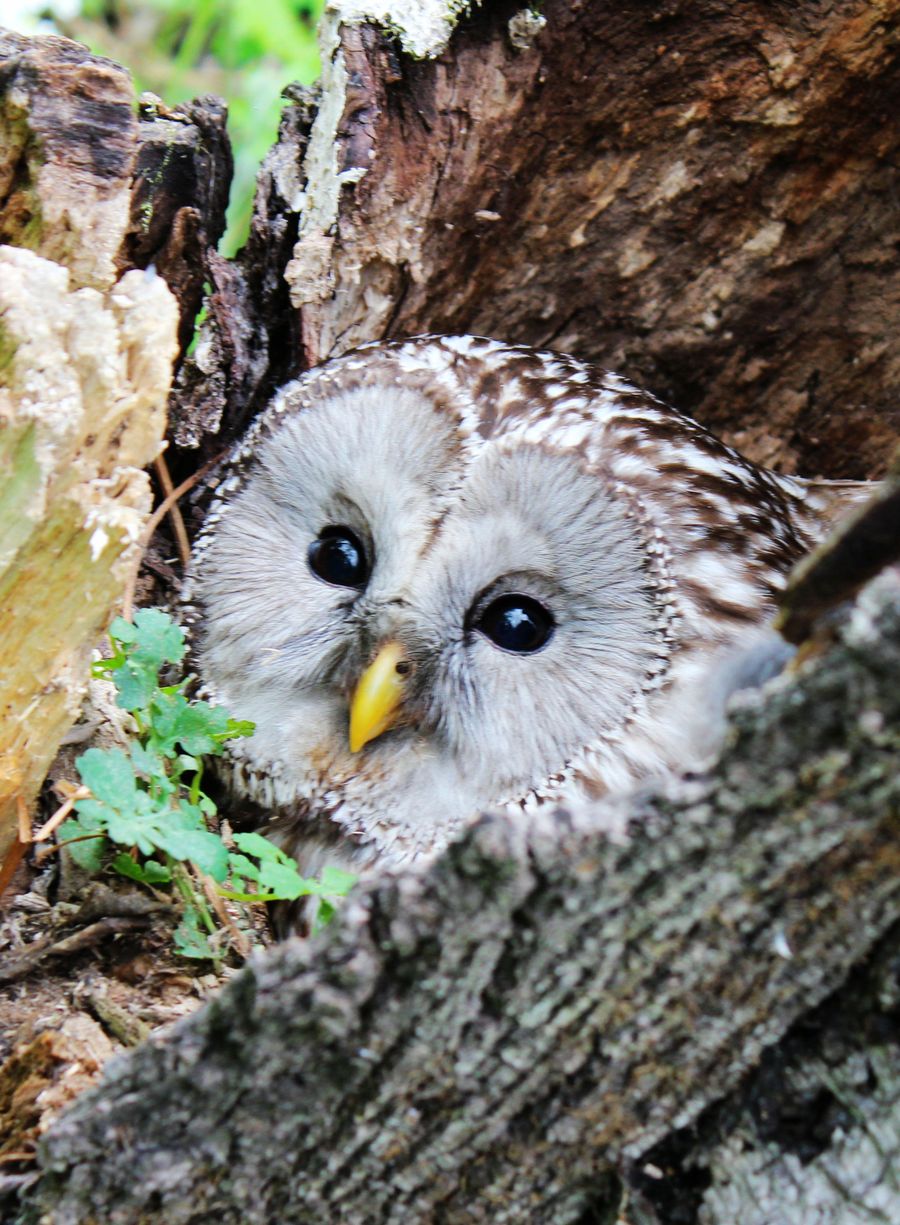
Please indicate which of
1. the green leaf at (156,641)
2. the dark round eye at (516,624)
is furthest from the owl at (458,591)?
the green leaf at (156,641)

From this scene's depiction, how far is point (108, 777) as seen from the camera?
4.77 feet

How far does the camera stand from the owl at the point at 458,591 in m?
1.82

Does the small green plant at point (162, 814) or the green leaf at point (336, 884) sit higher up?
the green leaf at point (336, 884)

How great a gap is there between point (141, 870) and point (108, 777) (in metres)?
0.20

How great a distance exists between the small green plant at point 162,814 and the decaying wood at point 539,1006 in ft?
1.19

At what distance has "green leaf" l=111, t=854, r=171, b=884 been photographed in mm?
1594

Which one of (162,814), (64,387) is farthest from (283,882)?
(64,387)

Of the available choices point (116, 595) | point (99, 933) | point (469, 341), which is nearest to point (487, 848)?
point (116, 595)

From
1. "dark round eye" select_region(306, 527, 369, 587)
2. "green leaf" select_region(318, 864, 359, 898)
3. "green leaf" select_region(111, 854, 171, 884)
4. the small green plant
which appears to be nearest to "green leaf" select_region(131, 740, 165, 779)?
the small green plant

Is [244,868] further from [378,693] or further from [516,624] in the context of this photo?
[516,624]

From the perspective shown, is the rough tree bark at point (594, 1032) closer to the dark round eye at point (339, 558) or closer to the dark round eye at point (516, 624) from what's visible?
the dark round eye at point (339, 558)

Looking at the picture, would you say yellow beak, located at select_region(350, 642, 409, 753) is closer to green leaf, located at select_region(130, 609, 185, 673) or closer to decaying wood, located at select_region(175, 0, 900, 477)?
green leaf, located at select_region(130, 609, 185, 673)

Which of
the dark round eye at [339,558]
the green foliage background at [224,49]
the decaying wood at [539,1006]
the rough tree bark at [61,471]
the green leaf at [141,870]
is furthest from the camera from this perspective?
the green foliage background at [224,49]

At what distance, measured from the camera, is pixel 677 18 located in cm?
227
